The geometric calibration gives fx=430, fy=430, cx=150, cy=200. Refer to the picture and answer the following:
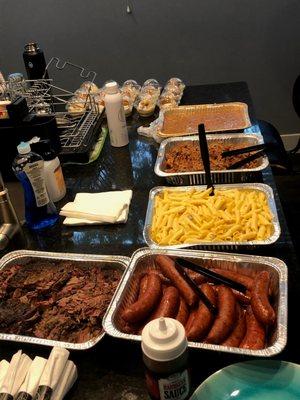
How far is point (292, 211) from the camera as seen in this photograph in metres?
3.27

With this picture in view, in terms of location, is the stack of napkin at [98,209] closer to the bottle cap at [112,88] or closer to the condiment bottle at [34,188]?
the condiment bottle at [34,188]

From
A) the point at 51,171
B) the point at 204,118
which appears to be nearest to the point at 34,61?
the point at 204,118

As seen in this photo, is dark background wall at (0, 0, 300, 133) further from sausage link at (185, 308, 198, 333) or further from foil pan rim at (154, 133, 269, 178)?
sausage link at (185, 308, 198, 333)

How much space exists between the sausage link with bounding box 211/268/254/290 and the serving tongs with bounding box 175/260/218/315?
0.11m

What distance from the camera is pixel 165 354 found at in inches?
34.7

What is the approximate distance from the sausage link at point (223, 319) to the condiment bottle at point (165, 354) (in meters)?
0.19

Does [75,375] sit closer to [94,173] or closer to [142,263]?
[142,263]

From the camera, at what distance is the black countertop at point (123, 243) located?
113 centimetres

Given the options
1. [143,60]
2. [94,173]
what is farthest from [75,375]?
[143,60]

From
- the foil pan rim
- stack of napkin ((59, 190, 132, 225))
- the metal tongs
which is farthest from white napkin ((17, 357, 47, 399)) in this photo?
the metal tongs

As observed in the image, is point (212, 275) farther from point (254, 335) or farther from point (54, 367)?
point (54, 367)

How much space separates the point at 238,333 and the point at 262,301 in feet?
0.36

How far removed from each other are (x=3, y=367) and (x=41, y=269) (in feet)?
1.39

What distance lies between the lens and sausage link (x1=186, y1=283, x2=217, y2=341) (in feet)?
3.68
